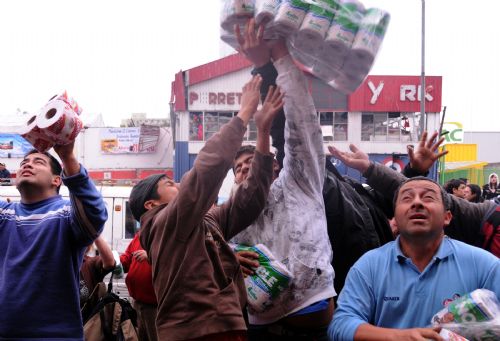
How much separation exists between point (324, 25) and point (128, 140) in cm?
3037

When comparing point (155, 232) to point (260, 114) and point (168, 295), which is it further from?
point (260, 114)

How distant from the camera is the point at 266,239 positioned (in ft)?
8.39

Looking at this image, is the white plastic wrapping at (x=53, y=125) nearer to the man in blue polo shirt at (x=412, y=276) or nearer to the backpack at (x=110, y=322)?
the man in blue polo shirt at (x=412, y=276)

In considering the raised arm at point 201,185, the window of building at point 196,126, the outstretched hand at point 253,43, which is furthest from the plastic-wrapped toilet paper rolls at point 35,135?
the window of building at point 196,126

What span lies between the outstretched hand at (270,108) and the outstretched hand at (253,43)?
0.16 meters

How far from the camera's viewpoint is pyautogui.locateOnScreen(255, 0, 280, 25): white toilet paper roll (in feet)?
7.04

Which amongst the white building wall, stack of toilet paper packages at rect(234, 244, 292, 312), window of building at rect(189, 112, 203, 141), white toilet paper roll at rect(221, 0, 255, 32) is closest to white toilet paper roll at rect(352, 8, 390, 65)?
white toilet paper roll at rect(221, 0, 255, 32)

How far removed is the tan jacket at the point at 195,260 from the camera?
6.61 ft

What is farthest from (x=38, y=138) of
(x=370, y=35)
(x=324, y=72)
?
(x=370, y=35)

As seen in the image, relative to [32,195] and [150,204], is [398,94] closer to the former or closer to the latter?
[150,204]

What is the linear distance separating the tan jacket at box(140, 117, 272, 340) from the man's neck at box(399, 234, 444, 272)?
29.4 inches

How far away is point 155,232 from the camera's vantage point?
7.14ft

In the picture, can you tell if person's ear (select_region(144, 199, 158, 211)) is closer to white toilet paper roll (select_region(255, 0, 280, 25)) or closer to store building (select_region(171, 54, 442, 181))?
white toilet paper roll (select_region(255, 0, 280, 25))

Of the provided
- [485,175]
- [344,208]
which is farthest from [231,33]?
[485,175]
